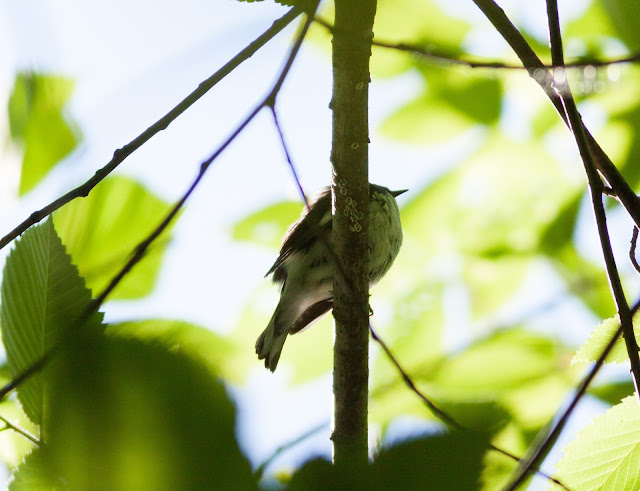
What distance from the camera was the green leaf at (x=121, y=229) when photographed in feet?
4.91

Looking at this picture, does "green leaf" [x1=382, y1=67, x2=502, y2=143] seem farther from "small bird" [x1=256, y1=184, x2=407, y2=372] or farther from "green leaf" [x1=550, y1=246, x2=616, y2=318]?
"green leaf" [x1=550, y1=246, x2=616, y2=318]

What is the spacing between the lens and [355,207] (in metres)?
2.22

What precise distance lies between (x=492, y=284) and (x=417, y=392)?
179 cm

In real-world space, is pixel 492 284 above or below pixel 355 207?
above

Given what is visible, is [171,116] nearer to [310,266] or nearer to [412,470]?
[412,470]

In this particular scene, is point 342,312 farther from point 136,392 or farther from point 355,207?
point 136,392

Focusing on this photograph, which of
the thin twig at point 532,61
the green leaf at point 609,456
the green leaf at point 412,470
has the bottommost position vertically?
the green leaf at point 412,470

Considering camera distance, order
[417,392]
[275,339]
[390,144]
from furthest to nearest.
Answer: [275,339] → [390,144] → [417,392]

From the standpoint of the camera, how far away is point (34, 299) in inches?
31.2

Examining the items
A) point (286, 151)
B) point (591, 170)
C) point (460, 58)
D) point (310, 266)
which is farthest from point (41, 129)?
point (310, 266)

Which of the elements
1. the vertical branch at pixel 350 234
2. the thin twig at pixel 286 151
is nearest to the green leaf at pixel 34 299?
the thin twig at pixel 286 151

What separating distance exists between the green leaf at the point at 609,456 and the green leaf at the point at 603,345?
121 millimetres

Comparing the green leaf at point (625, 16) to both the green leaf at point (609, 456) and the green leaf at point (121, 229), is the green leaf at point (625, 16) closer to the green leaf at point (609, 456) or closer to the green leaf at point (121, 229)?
the green leaf at point (609, 456)

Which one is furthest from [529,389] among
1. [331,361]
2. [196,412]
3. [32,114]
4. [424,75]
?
[424,75]
